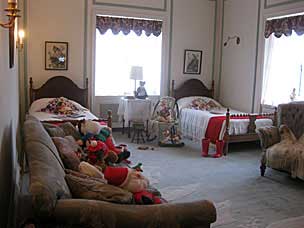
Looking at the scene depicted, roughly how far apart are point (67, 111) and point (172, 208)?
4.44 meters

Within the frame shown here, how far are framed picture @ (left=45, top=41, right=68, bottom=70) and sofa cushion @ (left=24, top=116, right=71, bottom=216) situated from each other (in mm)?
4538

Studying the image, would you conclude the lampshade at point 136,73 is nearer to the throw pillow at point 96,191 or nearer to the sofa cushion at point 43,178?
the sofa cushion at point 43,178

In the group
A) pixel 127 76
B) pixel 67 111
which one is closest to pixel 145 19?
pixel 127 76

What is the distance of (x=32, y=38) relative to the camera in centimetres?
645

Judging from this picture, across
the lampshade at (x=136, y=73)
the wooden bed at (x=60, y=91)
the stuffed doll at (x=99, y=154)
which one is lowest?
the stuffed doll at (x=99, y=154)

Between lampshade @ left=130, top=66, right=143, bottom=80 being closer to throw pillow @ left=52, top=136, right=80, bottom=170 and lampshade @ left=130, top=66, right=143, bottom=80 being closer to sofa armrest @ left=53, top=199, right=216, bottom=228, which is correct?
throw pillow @ left=52, top=136, right=80, bottom=170

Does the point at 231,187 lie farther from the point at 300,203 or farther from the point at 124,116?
the point at 124,116

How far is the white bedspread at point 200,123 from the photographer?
5.86m

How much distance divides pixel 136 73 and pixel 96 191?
5.02 m

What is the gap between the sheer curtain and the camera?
19.9 feet

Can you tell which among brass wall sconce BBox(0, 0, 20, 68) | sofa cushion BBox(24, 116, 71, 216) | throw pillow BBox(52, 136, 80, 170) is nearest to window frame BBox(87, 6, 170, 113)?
brass wall sconce BBox(0, 0, 20, 68)

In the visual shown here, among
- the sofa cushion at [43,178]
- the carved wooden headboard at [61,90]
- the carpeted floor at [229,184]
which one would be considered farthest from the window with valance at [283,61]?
the sofa cushion at [43,178]

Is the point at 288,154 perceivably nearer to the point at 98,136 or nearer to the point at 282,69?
the point at 98,136

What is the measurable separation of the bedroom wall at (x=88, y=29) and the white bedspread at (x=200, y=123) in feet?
3.39
